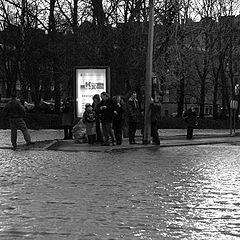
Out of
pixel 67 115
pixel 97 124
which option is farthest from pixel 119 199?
pixel 67 115

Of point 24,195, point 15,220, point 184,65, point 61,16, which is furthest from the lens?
point 184,65

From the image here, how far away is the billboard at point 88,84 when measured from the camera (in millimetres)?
21547

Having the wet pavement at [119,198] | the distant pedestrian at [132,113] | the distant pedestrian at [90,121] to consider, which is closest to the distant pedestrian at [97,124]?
the distant pedestrian at [90,121]

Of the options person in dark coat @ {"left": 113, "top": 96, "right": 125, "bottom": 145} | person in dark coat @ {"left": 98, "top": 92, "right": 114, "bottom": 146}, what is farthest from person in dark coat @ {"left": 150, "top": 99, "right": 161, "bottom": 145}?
person in dark coat @ {"left": 98, "top": 92, "right": 114, "bottom": 146}

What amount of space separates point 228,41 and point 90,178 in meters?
39.8

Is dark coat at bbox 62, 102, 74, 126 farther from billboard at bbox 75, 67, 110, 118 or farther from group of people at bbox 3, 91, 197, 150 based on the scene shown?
group of people at bbox 3, 91, 197, 150

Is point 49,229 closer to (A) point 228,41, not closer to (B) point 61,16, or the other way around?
(B) point 61,16

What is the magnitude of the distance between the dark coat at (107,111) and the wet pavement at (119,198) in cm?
393

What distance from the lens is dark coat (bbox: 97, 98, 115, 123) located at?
19172 mm

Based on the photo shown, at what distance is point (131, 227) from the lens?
7.09 m

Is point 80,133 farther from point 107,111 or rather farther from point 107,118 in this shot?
point 107,111

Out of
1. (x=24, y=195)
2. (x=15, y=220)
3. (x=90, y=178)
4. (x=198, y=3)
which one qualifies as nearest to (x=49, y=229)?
(x=15, y=220)

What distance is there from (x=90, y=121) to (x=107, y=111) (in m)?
1.09

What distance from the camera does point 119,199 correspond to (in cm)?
905
